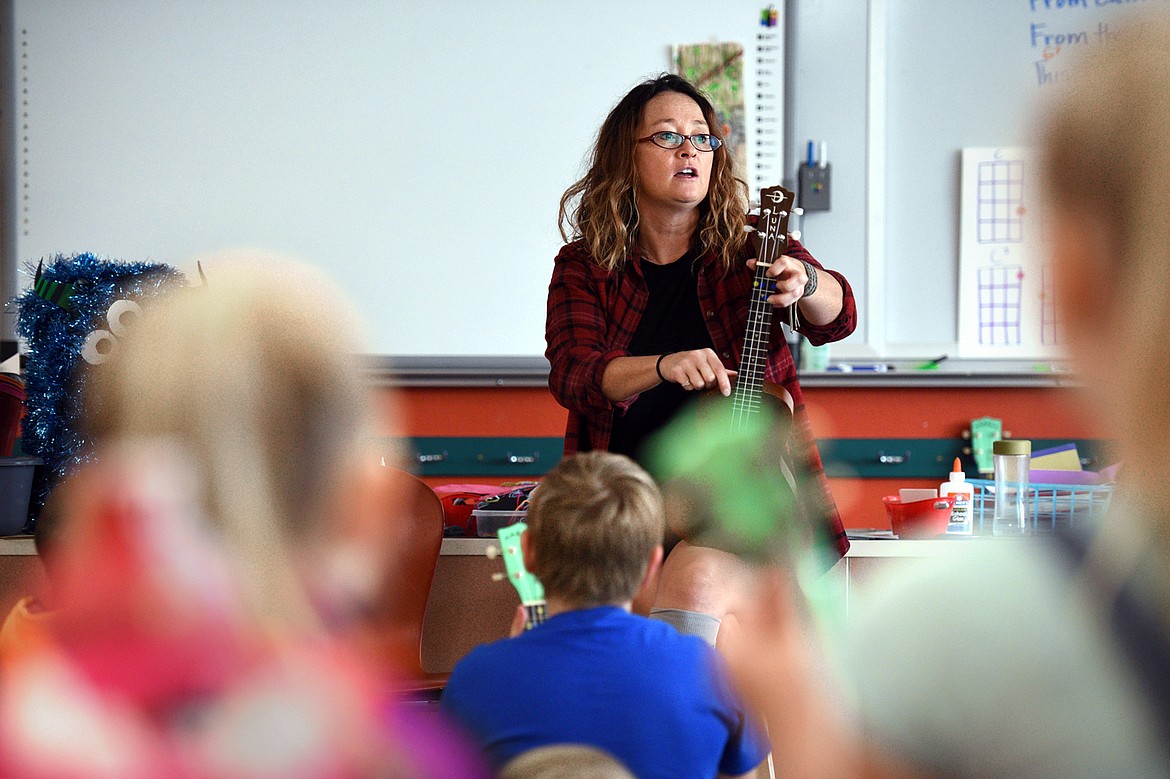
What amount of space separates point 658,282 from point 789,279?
0.95 feet

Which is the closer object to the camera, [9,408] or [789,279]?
[789,279]

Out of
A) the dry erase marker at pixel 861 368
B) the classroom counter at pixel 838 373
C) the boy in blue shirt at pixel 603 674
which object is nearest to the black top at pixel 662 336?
the boy in blue shirt at pixel 603 674

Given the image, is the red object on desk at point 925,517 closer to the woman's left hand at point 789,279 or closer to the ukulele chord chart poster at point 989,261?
the woman's left hand at point 789,279

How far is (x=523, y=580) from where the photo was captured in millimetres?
1675

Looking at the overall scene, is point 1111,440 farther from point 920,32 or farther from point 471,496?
point 920,32

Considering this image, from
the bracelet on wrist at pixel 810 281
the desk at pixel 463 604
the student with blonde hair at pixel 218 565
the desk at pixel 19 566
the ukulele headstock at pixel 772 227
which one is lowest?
the desk at pixel 463 604

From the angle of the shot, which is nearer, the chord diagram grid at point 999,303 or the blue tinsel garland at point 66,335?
the blue tinsel garland at point 66,335

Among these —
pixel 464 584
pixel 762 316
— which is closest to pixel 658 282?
pixel 762 316

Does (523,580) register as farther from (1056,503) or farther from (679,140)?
(1056,503)

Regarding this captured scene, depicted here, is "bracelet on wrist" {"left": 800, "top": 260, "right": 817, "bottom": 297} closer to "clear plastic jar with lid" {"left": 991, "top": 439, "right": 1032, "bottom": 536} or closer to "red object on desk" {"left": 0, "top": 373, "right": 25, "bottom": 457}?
"clear plastic jar with lid" {"left": 991, "top": 439, "right": 1032, "bottom": 536}

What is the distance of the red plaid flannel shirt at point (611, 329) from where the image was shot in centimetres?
191

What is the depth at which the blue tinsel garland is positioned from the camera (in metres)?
1.92

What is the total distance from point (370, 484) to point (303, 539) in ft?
0.20

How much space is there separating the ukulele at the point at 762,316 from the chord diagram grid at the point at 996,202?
7.31ft
